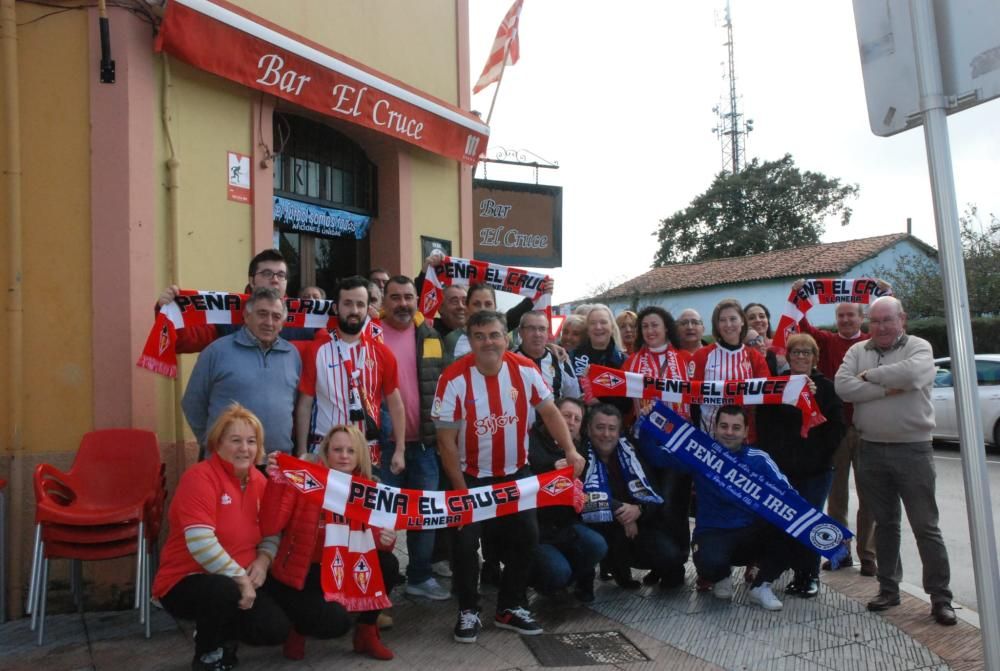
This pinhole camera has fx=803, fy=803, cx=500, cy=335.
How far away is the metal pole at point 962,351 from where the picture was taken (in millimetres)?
2723

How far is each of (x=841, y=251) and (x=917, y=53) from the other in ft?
129

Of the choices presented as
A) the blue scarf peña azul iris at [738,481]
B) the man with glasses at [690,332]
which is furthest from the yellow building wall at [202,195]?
the man with glasses at [690,332]

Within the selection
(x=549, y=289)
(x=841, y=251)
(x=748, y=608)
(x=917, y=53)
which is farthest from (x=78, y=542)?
(x=841, y=251)

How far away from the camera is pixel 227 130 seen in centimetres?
637

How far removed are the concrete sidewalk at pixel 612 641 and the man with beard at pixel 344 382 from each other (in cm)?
112

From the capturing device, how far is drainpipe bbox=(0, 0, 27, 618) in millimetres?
5207

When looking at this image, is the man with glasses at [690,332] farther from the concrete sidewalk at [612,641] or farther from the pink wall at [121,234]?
the pink wall at [121,234]

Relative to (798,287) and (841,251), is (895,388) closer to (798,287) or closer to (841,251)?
(798,287)

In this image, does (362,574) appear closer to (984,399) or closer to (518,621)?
(518,621)

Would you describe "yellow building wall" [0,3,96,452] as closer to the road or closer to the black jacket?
the black jacket

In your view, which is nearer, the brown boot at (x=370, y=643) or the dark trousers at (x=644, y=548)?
the brown boot at (x=370, y=643)

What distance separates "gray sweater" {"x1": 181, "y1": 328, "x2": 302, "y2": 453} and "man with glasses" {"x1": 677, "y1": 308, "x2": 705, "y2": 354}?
3133 millimetres

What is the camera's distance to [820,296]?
7.24 meters

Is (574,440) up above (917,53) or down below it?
below
